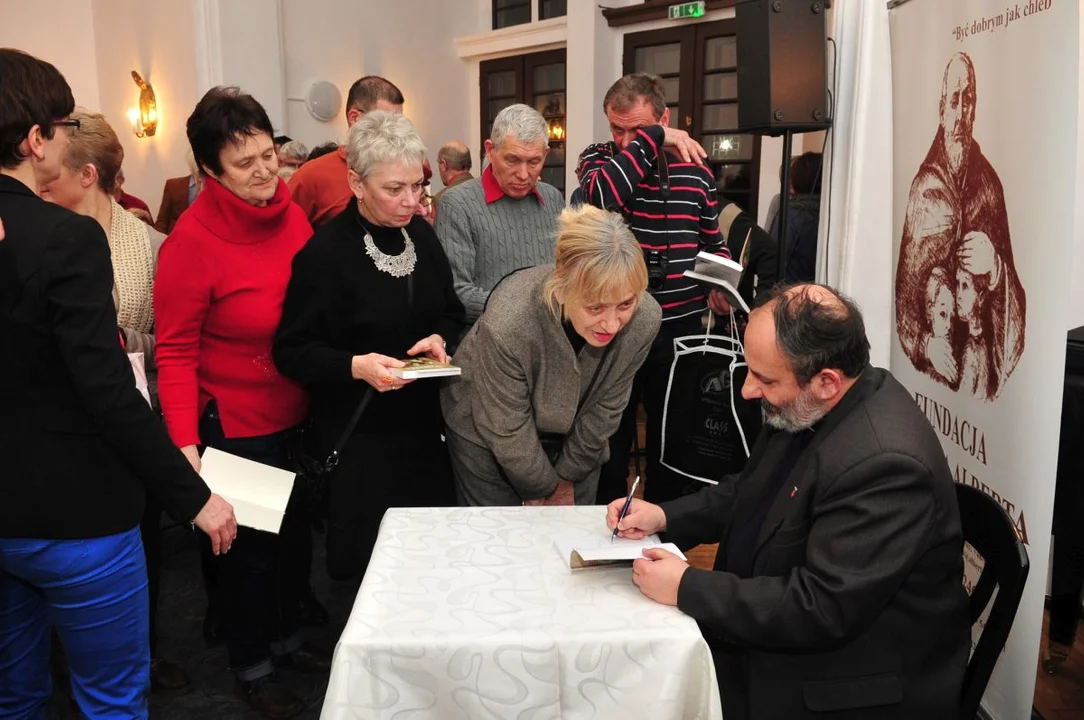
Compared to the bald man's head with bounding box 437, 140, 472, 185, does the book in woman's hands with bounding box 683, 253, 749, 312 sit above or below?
below

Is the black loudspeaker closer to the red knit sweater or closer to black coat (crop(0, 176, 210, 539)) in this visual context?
the red knit sweater

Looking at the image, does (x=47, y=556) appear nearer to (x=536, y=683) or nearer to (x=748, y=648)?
(x=536, y=683)

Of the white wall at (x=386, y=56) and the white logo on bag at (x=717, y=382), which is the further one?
the white wall at (x=386, y=56)

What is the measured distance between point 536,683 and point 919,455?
73 centimetres

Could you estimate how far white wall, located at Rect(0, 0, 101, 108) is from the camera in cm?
830

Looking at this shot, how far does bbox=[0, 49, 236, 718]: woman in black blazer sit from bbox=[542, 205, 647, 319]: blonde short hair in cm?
90

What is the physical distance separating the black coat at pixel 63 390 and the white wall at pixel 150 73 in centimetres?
616

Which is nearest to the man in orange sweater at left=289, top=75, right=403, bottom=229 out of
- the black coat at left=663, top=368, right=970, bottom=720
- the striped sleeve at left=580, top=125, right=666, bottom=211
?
the striped sleeve at left=580, top=125, right=666, bottom=211

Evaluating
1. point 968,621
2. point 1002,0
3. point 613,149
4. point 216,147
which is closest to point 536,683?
point 968,621

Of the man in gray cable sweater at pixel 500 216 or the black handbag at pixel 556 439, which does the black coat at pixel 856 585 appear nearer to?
the black handbag at pixel 556 439

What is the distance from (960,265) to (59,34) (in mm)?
9202

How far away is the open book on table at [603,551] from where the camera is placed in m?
1.51

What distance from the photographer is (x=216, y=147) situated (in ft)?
6.56

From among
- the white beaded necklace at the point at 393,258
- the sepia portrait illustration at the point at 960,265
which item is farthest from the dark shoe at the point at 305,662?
the sepia portrait illustration at the point at 960,265
